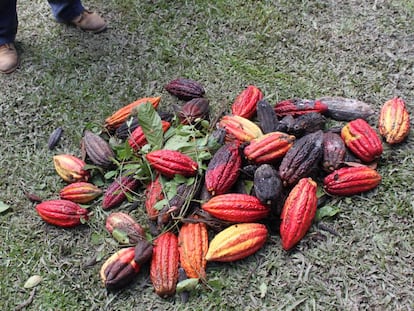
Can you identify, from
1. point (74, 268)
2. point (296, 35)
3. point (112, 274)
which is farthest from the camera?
point (296, 35)

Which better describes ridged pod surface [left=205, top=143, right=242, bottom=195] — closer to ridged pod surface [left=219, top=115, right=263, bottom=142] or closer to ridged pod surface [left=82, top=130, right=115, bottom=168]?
ridged pod surface [left=219, top=115, right=263, bottom=142]

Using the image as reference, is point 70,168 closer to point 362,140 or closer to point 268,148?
point 268,148

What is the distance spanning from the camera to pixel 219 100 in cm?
265

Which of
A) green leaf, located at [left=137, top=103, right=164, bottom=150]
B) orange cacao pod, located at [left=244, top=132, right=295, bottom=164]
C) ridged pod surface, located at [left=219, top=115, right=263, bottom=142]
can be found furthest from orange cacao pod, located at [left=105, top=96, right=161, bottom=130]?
orange cacao pod, located at [left=244, top=132, right=295, bottom=164]

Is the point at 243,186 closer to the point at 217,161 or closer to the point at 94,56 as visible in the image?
the point at 217,161

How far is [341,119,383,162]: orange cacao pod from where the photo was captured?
7.11ft

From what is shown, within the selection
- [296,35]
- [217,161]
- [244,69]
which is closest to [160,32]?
[244,69]

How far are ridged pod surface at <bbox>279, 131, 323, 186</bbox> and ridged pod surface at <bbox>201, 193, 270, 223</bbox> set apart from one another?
Answer: 0.55ft

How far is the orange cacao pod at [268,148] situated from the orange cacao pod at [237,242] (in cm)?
30

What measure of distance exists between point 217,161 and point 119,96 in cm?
91

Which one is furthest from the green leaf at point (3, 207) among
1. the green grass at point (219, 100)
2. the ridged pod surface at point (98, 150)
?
the ridged pod surface at point (98, 150)

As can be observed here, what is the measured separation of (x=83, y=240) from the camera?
2189 mm

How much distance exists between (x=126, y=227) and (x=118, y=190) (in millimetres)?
226

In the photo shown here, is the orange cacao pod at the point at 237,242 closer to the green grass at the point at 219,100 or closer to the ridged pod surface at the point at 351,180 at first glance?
the green grass at the point at 219,100
